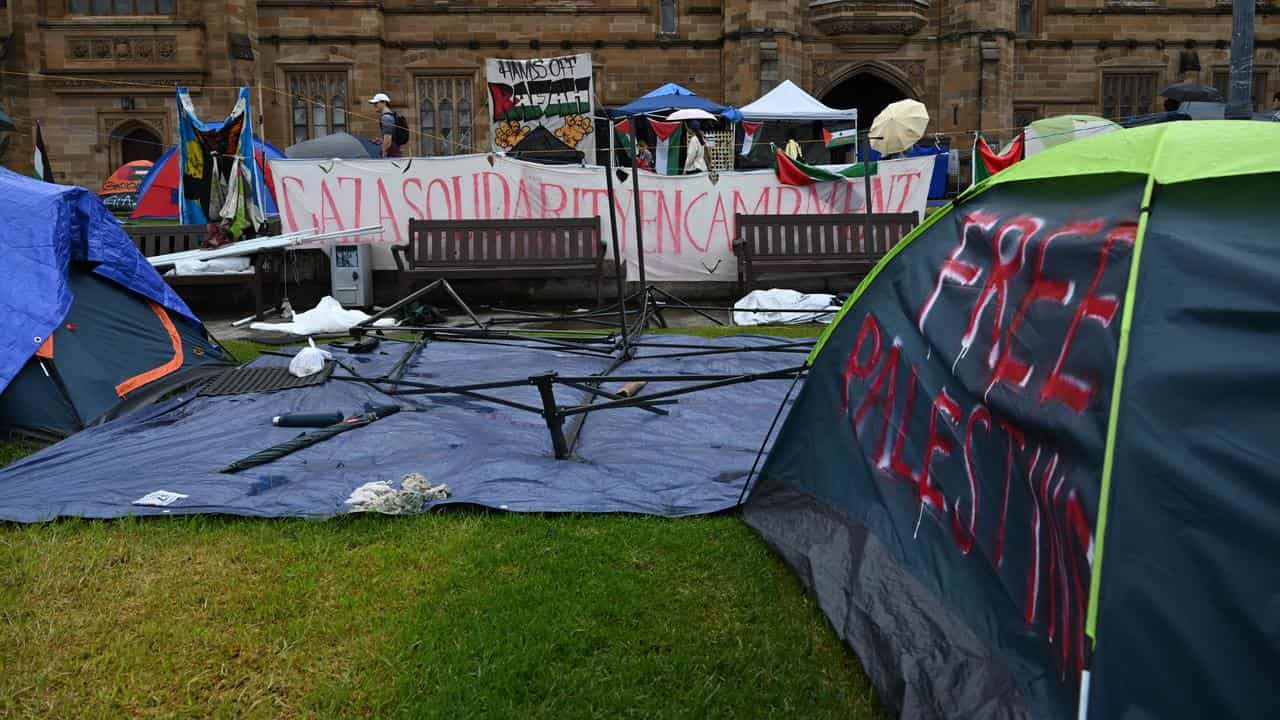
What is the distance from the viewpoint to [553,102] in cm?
A: 1266

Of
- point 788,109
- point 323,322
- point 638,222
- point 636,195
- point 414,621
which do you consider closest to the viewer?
point 414,621

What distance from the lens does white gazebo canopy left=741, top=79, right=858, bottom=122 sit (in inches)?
780

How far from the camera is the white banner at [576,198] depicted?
11.8 meters

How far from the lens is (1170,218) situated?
2270 mm

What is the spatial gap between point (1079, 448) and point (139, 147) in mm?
26109

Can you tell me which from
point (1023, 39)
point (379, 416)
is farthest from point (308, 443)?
point (1023, 39)

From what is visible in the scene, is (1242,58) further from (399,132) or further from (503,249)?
(399,132)

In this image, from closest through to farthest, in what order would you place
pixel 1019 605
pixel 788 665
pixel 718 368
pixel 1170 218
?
pixel 1170 218, pixel 1019 605, pixel 788 665, pixel 718 368

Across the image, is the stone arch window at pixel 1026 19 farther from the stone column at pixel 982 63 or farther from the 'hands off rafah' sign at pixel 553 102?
the 'hands off rafah' sign at pixel 553 102

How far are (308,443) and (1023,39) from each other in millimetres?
24028

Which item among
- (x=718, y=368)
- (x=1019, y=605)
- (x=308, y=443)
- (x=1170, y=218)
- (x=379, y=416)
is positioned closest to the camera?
(x=1170, y=218)

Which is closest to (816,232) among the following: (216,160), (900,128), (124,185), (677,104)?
(900,128)

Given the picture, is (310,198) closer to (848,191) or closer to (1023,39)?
(848,191)

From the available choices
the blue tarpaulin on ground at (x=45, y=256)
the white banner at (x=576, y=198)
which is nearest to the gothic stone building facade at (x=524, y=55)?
the white banner at (x=576, y=198)
